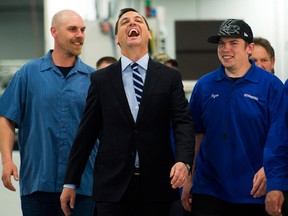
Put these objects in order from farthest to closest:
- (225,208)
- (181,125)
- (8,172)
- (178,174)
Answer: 1. (8,172)
2. (225,208)
3. (181,125)
4. (178,174)

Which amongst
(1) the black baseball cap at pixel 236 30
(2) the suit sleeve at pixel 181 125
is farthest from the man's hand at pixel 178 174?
(1) the black baseball cap at pixel 236 30

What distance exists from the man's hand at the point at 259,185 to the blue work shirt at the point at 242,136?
Result: 0.04 meters

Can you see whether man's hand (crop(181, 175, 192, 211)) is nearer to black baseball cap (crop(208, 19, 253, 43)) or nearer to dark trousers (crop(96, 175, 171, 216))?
dark trousers (crop(96, 175, 171, 216))

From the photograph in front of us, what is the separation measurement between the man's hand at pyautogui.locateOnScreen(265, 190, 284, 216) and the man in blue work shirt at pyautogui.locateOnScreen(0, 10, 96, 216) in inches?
37.6

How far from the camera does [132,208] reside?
Result: 2953 mm

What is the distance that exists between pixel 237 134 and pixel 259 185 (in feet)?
0.80

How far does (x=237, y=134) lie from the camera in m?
3.16

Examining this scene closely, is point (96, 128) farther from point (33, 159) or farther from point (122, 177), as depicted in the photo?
point (33, 159)

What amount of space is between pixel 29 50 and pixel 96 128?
8253 millimetres

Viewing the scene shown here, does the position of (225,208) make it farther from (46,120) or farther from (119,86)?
(46,120)

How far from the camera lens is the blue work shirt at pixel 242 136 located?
122 inches

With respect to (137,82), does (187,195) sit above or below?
below

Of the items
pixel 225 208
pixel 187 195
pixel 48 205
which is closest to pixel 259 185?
pixel 225 208

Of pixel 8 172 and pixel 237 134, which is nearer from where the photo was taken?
pixel 237 134
